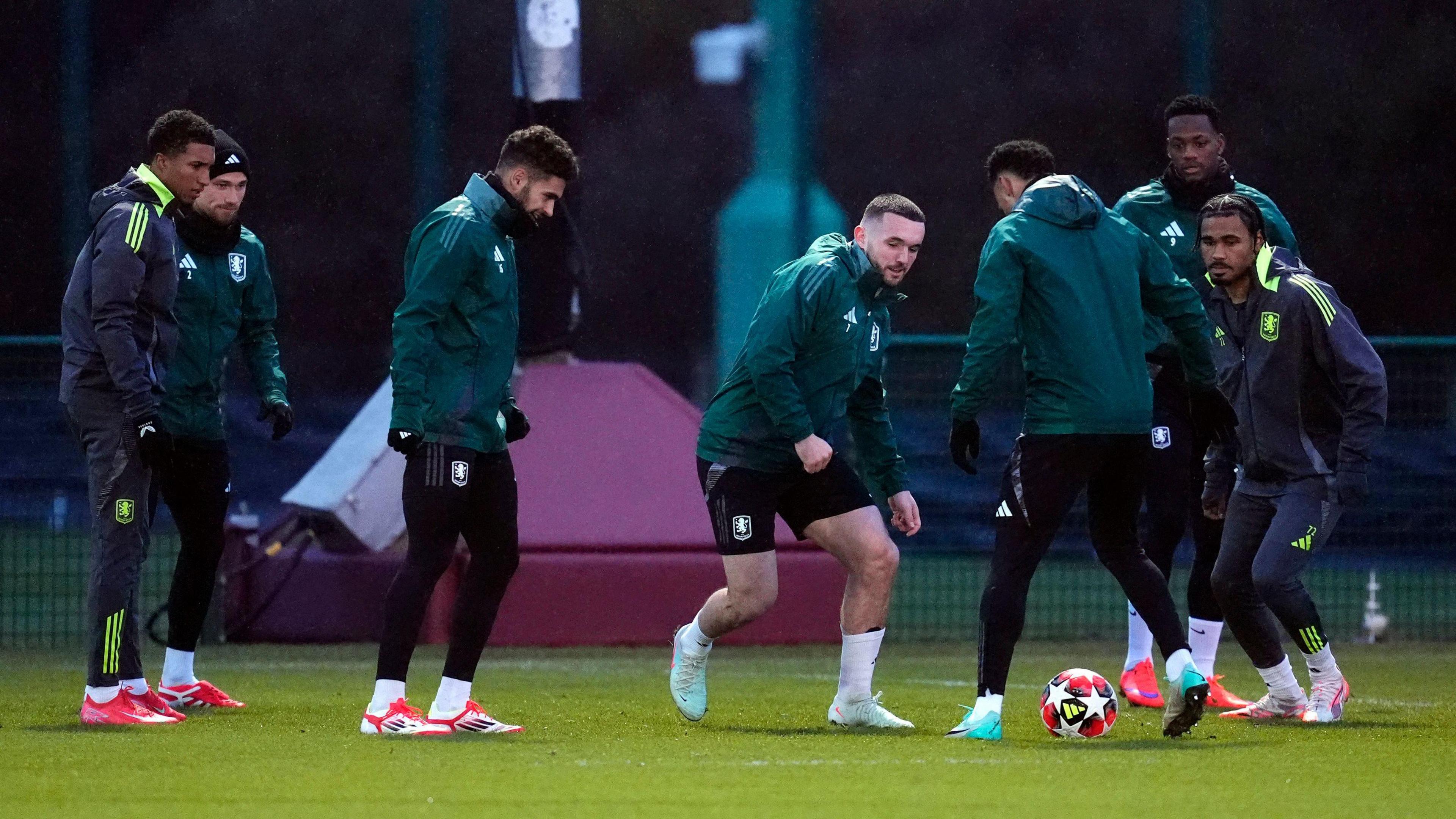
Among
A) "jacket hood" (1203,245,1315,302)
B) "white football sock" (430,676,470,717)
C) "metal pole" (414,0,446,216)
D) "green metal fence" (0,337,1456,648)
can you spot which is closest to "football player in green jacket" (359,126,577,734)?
"white football sock" (430,676,470,717)

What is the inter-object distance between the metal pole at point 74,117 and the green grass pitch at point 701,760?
1149 cm

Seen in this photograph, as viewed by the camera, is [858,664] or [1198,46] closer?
[858,664]

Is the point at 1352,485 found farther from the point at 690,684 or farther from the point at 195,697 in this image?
the point at 195,697

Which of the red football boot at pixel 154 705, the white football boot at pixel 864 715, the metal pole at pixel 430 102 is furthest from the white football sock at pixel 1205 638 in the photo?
the metal pole at pixel 430 102

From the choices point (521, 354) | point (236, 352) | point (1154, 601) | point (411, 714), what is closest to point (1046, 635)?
point (521, 354)

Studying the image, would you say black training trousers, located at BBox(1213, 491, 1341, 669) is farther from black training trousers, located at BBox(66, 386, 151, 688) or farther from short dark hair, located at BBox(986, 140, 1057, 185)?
black training trousers, located at BBox(66, 386, 151, 688)

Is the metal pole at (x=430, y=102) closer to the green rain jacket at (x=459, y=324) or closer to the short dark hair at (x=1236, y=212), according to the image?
the green rain jacket at (x=459, y=324)

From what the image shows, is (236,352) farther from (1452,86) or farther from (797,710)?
(1452,86)

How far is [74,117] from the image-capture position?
70.3 ft

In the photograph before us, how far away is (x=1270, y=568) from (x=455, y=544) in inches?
103

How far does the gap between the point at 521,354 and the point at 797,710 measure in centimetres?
425

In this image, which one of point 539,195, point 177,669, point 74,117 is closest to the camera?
point 539,195

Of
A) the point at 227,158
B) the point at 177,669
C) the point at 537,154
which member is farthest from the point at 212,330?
the point at 537,154

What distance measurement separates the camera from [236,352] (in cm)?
1730
